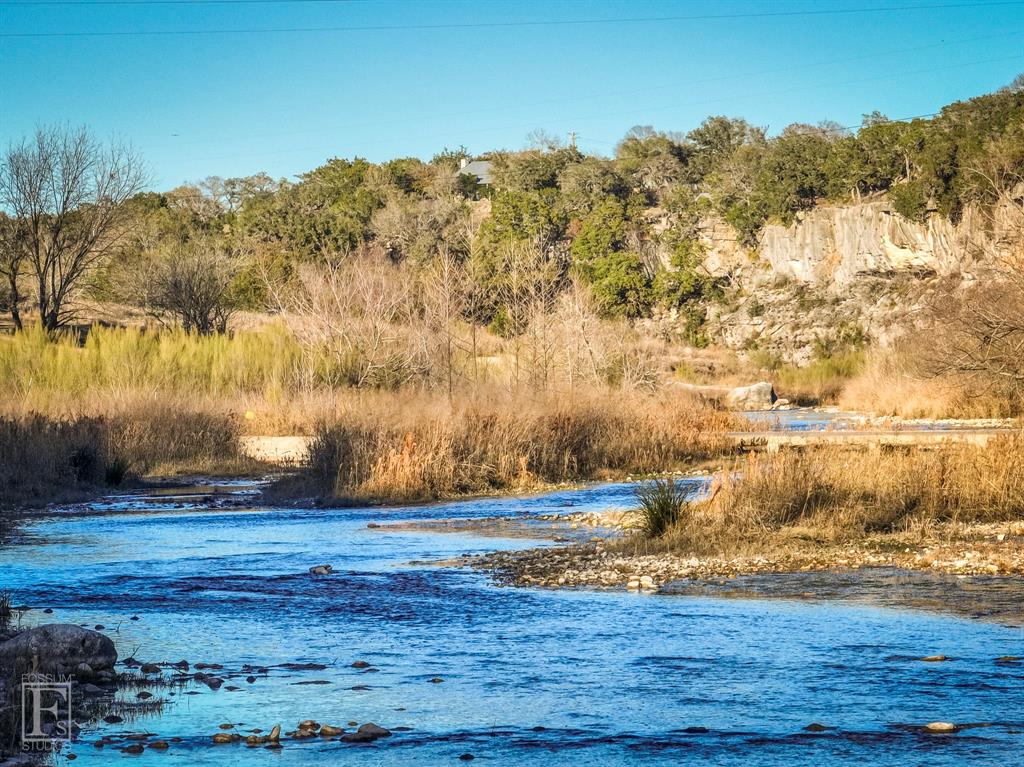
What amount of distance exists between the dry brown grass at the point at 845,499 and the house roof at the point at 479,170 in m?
81.7

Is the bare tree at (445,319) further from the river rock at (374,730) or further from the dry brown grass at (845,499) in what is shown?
the river rock at (374,730)

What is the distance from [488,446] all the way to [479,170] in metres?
82.6

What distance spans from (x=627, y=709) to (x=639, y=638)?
7.25 ft

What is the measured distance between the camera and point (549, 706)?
830 centimetres

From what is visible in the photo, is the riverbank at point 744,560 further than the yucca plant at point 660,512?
No

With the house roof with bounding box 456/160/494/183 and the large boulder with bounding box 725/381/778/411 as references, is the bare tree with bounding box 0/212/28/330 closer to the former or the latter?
the large boulder with bounding box 725/381/778/411

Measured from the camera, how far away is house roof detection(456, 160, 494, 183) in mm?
99963

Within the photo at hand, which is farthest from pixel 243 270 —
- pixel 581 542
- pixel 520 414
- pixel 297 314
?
pixel 581 542

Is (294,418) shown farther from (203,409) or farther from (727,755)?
(727,755)

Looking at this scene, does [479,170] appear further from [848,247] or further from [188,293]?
[188,293]

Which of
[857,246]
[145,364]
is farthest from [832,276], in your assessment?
[145,364]

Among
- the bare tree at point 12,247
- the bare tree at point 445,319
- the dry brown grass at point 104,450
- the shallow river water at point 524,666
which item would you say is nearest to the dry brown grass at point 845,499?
the shallow river water at point 524,666

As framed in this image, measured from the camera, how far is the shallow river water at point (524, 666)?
731 cm

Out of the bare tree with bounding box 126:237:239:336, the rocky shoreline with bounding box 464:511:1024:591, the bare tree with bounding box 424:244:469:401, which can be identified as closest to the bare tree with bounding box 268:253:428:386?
the bare tree with bounding box 424:244:469:401
